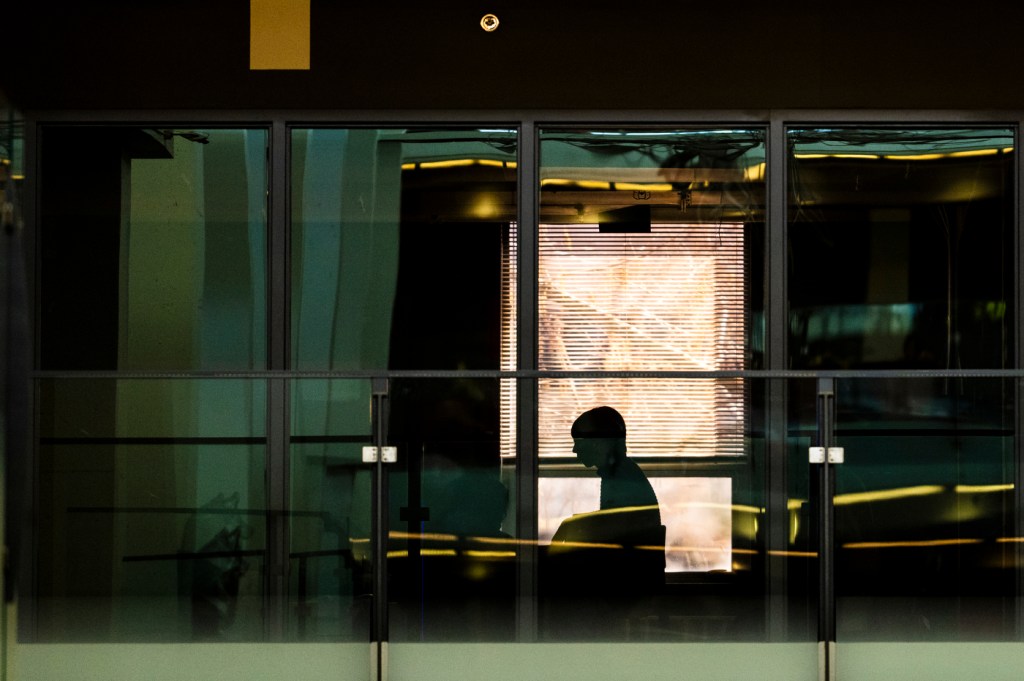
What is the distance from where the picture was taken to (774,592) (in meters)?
5.10

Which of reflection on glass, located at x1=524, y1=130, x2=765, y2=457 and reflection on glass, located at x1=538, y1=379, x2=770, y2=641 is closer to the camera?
reflection on glass, located at x1=538, y1=379, x2=770, y2=641

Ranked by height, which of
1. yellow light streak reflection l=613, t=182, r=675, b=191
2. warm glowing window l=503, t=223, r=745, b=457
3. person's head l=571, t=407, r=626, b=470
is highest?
yellow light streak reflection l=613, t=182, r=675, b=191

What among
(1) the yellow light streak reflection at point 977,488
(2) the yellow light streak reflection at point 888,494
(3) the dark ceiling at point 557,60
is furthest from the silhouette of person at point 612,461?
(3) the dark ceiling at point 557,60

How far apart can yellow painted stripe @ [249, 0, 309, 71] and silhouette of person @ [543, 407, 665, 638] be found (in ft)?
10.5

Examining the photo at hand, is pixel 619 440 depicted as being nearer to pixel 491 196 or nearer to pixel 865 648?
pixel 865 648

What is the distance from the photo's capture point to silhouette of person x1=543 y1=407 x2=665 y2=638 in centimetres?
502

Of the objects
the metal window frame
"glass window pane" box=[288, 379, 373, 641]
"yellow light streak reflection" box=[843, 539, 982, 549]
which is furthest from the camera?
the metal window frame

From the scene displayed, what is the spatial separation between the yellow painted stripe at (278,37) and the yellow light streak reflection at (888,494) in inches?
151

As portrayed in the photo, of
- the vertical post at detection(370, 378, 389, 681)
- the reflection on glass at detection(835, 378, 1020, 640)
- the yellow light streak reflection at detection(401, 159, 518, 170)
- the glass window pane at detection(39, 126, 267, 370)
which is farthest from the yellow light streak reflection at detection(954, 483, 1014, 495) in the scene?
the glass window pane at detection(39, 126, 267, 370)

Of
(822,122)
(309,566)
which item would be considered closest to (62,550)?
(309,566)

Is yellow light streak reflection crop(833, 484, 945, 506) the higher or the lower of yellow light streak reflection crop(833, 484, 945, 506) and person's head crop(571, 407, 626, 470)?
the lower

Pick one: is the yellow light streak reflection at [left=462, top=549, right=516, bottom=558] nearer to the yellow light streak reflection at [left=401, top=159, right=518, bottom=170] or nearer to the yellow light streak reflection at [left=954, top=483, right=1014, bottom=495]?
the yellow light streak reflection at [left=954, top=483, right=1014, bottom=495]

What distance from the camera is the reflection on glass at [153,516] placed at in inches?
196

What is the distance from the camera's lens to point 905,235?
273 inches
